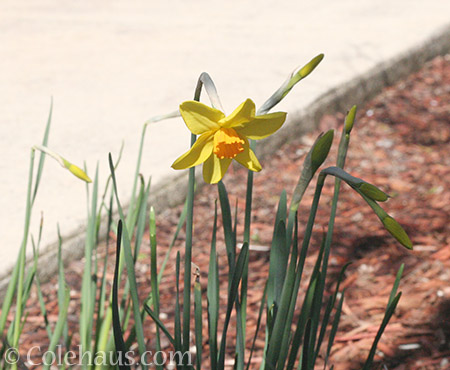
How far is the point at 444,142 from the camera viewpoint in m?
2.98

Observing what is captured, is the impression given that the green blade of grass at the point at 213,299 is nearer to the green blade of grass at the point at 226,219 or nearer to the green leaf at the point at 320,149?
the green blade of grass at the point at 226,219

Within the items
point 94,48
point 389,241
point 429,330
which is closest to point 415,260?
point 389,241

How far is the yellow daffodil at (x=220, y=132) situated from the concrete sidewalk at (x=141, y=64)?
1294 mm

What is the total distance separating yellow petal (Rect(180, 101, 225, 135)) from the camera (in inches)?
32.9

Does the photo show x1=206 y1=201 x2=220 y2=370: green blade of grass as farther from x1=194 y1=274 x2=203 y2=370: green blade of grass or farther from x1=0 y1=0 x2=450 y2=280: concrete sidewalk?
x1=0 y1=0 x2=450 y2=280: concrete sidewalk

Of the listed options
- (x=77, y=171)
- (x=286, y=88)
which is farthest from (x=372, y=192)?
(x=77, y=171)

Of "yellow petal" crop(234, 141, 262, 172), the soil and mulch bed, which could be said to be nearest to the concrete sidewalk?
the soil and mulch bed

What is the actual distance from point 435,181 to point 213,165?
6.31ft

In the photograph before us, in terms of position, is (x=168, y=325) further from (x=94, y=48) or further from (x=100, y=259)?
(x=94, y=48)

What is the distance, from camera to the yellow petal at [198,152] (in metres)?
0.87

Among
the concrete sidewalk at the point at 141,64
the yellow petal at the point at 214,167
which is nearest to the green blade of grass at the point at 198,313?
the yellow petal at the point at 214,167

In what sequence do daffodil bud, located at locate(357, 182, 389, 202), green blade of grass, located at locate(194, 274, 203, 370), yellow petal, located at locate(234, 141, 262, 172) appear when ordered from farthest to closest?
green blade of grass, located at locate(194, 274, 203, 370) < yellow petal, located at locate(234, 141, 262, 172) < daffodil bud, located at locate(357, 182, 389, 202)

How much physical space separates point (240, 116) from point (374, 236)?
154cm

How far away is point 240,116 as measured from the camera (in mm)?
853
